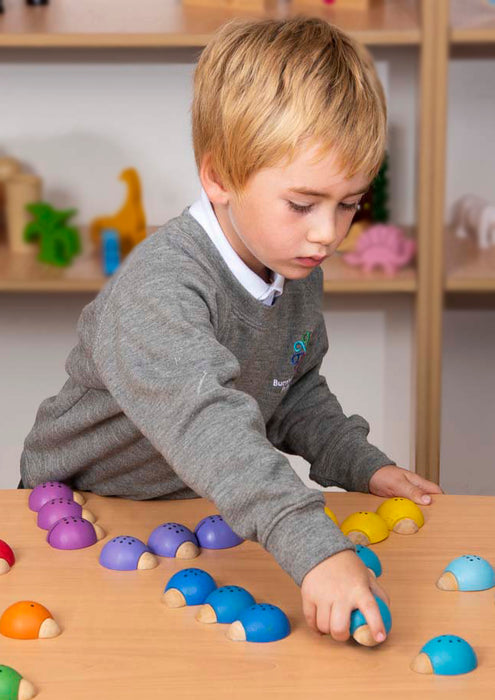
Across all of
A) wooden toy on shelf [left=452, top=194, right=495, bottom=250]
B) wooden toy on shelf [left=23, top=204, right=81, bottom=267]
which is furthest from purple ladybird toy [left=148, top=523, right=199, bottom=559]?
wooden toy on shelf [left=452, top=194, right=495, bottom=250]

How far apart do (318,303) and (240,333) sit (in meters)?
0.18

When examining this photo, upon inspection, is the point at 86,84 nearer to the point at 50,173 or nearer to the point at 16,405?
the point at 50,173

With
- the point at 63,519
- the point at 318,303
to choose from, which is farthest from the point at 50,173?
the point at 63,519

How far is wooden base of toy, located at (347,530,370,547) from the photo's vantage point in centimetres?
84

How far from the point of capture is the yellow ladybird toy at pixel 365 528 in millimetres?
846

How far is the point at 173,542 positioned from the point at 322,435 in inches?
12.8

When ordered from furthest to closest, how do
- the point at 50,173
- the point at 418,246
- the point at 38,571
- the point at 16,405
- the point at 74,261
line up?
the point at 16,405
the point at 50,173
the point at 74,261
the point at 418,246
the point at 38,571

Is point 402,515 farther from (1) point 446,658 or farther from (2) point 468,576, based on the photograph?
(1) point 446,658

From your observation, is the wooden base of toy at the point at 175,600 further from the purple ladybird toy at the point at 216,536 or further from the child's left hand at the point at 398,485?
the child's left hand at the point at 398,485

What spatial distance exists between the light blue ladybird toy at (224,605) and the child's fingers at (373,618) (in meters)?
0.09

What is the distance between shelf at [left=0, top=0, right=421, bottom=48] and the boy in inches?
29.1

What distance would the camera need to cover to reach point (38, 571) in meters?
0.80

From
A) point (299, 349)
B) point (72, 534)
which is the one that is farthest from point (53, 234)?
point (72, 534)

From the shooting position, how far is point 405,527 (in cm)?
87
